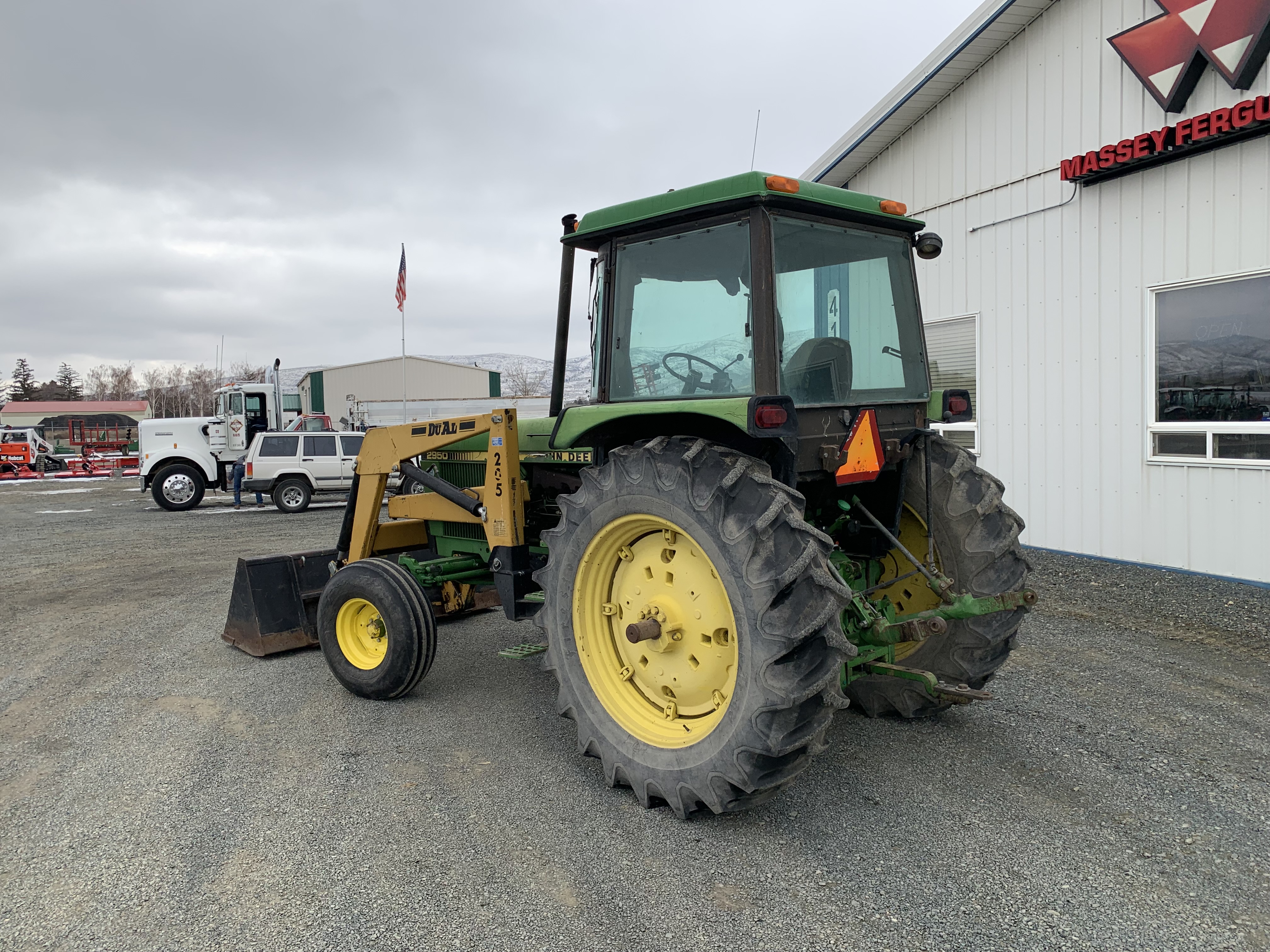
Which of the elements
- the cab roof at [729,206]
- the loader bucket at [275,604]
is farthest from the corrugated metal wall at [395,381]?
the cab roof at [729,206]

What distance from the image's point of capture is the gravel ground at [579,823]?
268cm

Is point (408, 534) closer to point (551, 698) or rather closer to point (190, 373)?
point (551, 698)

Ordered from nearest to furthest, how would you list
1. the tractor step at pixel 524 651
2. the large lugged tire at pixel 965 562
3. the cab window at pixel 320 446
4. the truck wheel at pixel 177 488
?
the large lugged tire at pixel 965 562 < the tractor step at pixel 524 651 < the cab window at pixel 320 446 < the truck wheel at pixel 177 488

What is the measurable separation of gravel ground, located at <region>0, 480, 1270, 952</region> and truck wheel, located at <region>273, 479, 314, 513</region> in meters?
11.8

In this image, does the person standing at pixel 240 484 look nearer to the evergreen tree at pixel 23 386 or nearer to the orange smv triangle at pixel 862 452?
the orange smv triangle at pixel 862 452

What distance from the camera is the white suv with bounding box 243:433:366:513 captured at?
16953 mm

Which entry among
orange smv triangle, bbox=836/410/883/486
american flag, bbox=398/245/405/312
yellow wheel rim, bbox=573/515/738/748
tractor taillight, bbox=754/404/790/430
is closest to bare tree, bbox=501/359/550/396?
american flag, bbox=398/245/405/312

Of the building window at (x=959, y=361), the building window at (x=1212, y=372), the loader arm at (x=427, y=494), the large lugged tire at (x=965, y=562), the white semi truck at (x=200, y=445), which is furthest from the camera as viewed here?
the white semi truck at (x=200, y=445)

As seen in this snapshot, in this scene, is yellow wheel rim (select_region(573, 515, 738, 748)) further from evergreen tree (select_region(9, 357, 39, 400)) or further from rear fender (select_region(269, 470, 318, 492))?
evergreen tree (select_region(9, 357, 39, 400))

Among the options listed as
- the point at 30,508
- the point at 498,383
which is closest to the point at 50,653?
the point at 30,508

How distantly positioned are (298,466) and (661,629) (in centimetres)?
1543

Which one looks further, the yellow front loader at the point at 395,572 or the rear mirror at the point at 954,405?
the yellow front loader at the point at 395,572

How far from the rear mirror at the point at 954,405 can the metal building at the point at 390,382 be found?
4753cm

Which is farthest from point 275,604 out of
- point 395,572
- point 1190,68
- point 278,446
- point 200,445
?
point 200,445
